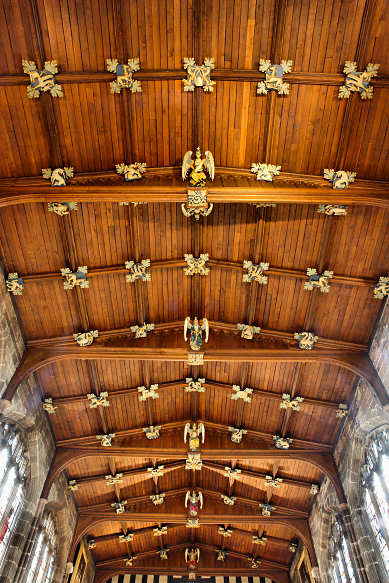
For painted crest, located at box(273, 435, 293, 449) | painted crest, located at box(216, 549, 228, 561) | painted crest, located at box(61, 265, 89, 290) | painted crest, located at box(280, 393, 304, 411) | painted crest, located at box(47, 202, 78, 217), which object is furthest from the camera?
painted crest, located at box(216, 549, 228, 561)

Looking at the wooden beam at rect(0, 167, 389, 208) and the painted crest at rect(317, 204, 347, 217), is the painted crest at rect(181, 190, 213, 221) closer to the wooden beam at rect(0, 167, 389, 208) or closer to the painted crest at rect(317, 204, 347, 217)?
the wooden beam at rect(0, 167, 389, 208)

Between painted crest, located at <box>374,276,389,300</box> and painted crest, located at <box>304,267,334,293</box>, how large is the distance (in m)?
1.09

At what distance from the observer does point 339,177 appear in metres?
9.31

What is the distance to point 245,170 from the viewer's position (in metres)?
10.1

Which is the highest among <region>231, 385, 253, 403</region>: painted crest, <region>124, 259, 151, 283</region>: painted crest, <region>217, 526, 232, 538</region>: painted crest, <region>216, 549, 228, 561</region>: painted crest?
<region>124, 259, 151, 283</region>: painted crest

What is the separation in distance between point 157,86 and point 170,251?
160 inches

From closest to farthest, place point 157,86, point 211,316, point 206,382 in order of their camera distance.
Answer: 1. point 157,86
2. point 211,316
3. point 206,382

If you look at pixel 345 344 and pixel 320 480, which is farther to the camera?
pixel 320 480

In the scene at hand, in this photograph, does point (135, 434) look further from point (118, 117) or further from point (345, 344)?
point (118, 117)

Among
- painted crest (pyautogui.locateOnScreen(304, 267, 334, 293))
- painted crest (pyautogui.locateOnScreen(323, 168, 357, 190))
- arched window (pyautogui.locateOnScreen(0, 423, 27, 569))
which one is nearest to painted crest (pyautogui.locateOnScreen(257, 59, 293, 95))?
painted crest (pyautogui.locateOnScreen(323, 168, 357, 190))

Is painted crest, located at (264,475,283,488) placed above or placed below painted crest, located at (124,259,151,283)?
below

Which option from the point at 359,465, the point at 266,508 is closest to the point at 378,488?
the point at 359,465

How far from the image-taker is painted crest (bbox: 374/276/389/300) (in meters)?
10.5

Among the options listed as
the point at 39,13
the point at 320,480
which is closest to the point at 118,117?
the point at 39,13
